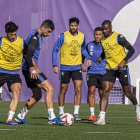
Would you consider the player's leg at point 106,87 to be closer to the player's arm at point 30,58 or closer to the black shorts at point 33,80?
the black shorts at point 33,80

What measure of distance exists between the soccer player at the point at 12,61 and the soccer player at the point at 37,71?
20 cm

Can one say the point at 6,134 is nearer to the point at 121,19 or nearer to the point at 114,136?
the point at 114,136

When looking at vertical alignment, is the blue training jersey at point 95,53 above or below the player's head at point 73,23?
below

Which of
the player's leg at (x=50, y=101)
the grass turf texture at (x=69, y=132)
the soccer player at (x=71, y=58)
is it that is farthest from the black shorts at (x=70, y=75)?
the player's leg at (x=50, y=101)

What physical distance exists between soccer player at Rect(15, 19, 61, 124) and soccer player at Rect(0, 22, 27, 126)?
20 centimetres

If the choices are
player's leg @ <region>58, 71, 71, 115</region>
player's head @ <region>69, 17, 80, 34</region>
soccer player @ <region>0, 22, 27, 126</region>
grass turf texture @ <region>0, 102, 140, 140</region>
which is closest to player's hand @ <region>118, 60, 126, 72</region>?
grass turf texture @ <region>0, 102, 140, 140</region>

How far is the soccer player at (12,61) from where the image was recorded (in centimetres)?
1294

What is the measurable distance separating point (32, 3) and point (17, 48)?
37.0 ft

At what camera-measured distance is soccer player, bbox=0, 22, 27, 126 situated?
12.9 m

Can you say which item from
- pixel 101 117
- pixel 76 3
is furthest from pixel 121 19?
pixel 101 117

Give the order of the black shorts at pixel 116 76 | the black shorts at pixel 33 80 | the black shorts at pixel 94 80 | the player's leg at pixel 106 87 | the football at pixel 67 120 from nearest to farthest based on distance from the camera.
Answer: the football at pixel 67 120, the black shorts at pixel 33 80, the player's leg at pixel 106 87, the black shorts at pixel 116 76, the black shorts at pixel 94 80

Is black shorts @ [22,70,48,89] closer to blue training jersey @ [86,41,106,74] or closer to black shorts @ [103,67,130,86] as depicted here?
black shorts @ [103,67,130,86]

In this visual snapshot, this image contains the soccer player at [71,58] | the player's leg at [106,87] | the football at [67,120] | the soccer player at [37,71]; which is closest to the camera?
the soccer player at [37,71]

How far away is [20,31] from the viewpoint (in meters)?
24.1
